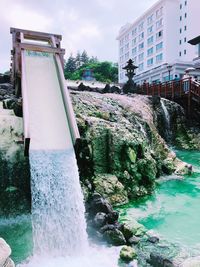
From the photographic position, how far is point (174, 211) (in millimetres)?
10070

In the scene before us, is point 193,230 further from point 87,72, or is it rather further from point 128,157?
point 87,72

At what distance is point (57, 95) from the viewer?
10250mm

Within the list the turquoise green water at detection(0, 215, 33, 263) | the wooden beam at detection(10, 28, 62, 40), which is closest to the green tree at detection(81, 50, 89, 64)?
the wooden beam at detection(10, 28, 62, 40)

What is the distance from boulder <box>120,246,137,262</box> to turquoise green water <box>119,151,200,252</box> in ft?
4.59

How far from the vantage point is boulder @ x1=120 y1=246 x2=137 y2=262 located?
672cm

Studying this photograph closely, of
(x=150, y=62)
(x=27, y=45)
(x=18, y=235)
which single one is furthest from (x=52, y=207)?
(x=150, y=62)

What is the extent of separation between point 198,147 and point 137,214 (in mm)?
12202

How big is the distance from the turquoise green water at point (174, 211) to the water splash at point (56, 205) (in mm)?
2132

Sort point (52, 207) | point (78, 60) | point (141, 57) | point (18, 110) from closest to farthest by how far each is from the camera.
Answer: point (52, 207)
point (18, 110)
point (141, 57)
point (78, 60)

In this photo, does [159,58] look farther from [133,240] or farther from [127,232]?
[133,240]

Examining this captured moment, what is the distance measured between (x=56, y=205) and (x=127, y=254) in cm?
219

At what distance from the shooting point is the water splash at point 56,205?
24.0 ft

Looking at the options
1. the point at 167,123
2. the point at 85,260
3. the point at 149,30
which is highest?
the point at 149,30

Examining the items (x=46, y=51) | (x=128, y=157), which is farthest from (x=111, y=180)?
(x=46, y=51)
